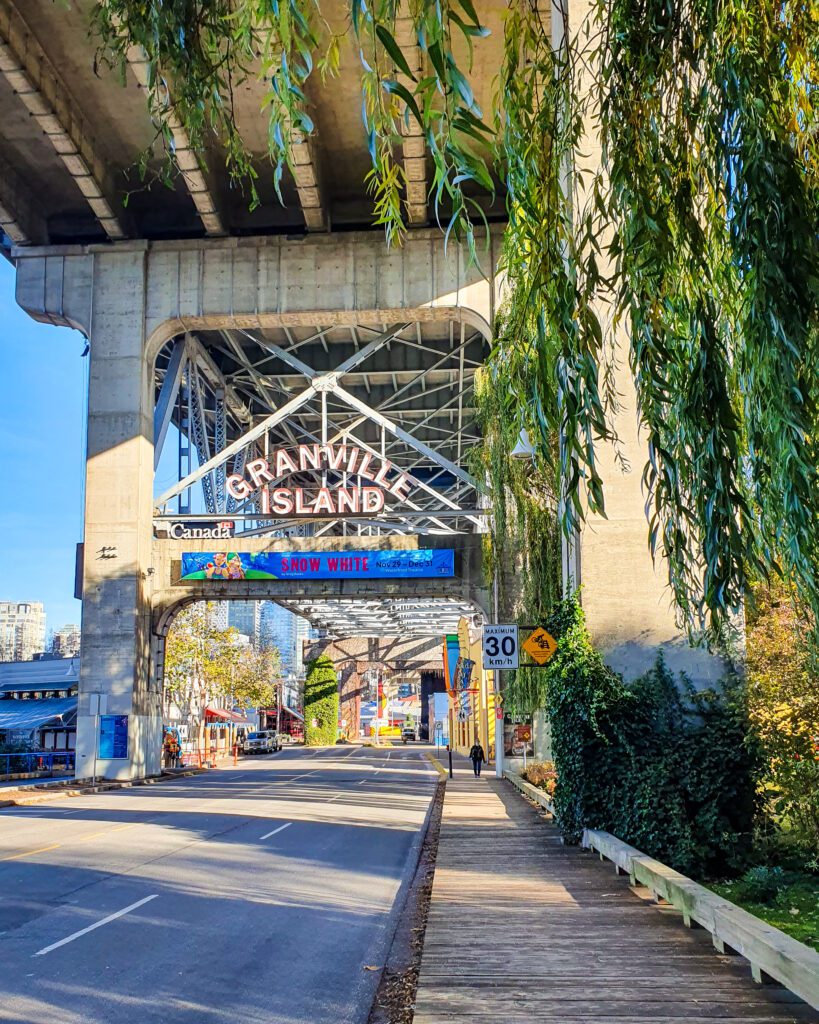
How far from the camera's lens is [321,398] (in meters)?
43.5

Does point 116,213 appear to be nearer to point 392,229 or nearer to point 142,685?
point 142,685

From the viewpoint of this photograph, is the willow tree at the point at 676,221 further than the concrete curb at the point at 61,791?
No

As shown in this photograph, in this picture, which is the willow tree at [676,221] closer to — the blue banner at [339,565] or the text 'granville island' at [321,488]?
the text 'granville island' at [321,488]

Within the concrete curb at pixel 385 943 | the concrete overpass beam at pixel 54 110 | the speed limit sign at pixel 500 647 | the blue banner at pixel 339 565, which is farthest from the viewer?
the blue banner at pixel 339 565

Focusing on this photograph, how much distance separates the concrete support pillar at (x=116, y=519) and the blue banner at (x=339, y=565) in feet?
12.6

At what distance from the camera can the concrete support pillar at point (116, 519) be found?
116ft

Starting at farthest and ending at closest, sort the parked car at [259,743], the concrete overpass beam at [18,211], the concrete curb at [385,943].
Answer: the parked car at [259,743], the concrete overpass beam at [18,211], the concrete curb at [385,943]

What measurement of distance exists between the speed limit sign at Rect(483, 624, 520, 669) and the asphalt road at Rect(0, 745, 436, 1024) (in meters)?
3.72

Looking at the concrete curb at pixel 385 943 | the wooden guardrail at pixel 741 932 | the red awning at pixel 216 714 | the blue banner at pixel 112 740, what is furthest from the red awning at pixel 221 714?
the wooden guardrail at pixel 741 932

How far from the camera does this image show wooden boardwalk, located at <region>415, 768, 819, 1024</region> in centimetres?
632

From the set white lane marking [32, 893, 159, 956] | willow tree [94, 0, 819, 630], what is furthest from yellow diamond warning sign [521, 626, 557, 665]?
willow tree [94, 0, 819, 630]

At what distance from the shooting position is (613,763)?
1377 centimetres

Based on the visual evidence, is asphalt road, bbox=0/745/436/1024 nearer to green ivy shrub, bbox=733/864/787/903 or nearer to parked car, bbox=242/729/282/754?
green ivy shrub, bbox=733/864/787/903

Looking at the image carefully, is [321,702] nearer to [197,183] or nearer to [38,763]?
[38,763]
